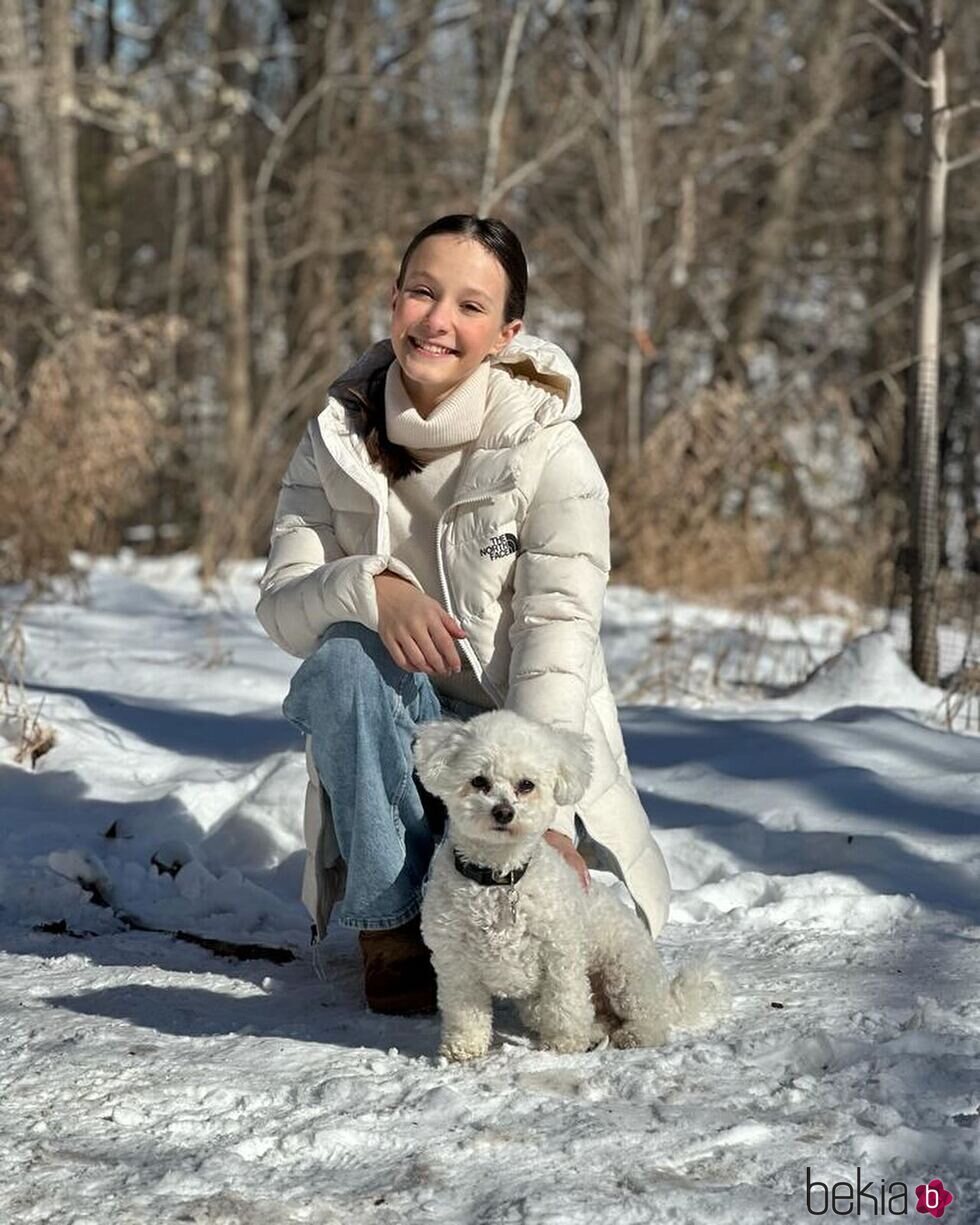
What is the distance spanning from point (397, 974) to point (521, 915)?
1.56 feet

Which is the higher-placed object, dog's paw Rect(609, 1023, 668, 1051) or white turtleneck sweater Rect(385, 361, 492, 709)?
white turtleneck sweater Rect(385, 361, 492, 709)

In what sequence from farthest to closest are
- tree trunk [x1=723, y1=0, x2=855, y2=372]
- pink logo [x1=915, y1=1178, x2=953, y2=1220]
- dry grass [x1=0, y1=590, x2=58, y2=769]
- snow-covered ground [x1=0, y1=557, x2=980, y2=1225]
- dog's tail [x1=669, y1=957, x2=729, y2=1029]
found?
tree trunk [x1=723, y1=0, x2=855, y2=372]
dry grass [x1=0, y1=590, x2=58, y2=769]
dog's tail [x1=669, y1=957, x2=729, y2=1029]
snow-covered ground [x1=0, y1=557, x2=980, y2=1225]
pink logo [x1=915, y1=1178, x2=953, y2=1220]

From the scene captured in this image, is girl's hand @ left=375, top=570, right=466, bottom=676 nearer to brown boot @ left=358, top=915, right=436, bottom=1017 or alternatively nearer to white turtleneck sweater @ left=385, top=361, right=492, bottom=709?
white turtleneck sweater @ left=385, top=361, right=492, bottom=709

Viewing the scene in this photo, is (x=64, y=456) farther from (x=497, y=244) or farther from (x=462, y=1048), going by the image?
(x=462, y=1048)

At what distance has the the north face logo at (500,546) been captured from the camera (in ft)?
9.27

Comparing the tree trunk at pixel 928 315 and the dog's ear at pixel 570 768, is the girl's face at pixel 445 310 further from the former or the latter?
the tree trunk at pixel 928 315

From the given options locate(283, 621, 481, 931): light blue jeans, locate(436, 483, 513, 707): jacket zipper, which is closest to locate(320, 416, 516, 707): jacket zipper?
locate(436, 483, 513, 707): jacket zipper

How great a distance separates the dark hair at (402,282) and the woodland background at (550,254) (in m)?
2.61

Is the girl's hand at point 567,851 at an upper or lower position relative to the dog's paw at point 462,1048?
upper

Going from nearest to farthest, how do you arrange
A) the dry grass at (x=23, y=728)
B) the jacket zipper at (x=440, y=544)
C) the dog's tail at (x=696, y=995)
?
1. the dog's tail at (x=696, y=995)
2. the jacket zipper at (x=440, y=544)
3. the dry grass at (x=23, y=728)

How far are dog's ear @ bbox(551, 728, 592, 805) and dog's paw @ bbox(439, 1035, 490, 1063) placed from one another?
422 mm

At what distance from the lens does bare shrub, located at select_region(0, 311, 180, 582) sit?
7328mm

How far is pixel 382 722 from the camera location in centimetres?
277
